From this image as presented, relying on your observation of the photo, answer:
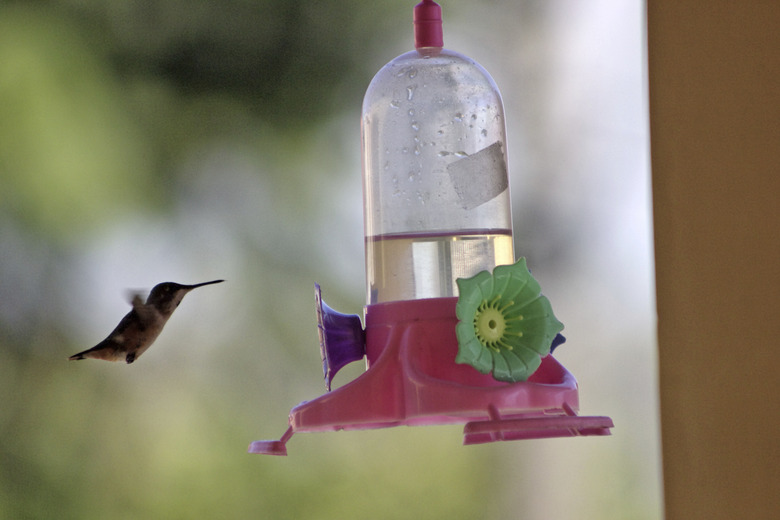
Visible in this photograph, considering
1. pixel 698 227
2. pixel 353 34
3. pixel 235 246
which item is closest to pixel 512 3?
pixel 353 34

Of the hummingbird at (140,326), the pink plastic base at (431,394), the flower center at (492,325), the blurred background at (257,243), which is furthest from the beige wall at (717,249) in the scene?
the blurred background at (257,243)

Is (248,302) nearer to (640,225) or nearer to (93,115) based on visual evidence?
(93,115)

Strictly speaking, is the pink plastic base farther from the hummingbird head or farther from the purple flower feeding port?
the hummingbird head

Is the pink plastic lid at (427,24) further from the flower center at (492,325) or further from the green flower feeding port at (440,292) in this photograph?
the flower center at (492,325)

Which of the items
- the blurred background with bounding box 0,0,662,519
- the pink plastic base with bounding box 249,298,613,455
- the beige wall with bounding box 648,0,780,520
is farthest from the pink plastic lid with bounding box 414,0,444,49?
the blurred background with bounding box 0,0,662,519

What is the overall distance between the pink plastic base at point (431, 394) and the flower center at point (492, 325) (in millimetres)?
71

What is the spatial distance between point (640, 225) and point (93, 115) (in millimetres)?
2918

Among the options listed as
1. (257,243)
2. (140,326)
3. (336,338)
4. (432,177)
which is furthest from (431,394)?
(257,243)

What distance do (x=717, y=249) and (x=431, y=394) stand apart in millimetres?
1170

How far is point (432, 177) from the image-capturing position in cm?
213

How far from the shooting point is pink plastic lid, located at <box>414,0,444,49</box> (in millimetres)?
1816

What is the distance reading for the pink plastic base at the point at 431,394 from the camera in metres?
1.53

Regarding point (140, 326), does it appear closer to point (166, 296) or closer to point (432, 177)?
point (166, 296)

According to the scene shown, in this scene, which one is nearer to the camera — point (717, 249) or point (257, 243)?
point (717, 249)
